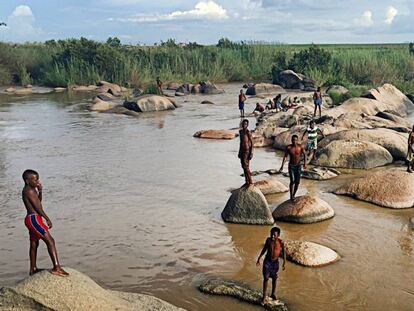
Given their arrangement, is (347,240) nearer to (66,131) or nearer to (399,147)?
(399,147)

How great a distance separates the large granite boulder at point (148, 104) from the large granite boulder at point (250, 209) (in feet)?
57.8

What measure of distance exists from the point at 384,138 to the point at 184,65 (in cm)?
3155

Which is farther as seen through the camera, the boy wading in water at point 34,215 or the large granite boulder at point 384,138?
the large granite boulder at point 384,138

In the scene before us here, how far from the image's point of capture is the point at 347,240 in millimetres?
9219

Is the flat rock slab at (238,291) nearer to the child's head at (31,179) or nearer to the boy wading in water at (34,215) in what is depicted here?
the boy wading in water at (34,215)

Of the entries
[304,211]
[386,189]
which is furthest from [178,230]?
[386,189]

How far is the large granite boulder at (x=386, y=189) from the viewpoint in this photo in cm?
1096

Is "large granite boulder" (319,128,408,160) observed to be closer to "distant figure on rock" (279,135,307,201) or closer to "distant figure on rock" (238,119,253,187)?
"distant figure on rock" (279,135,307,201)

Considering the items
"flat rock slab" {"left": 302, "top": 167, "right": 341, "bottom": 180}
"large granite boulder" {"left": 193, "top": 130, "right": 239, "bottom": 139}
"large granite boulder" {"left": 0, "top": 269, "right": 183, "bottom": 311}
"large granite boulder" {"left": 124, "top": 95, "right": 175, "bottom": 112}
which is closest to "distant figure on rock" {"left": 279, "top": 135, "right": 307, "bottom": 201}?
"flat rock slab" {"left": 302, "top": 167, "right": 341, "bottom": 180}

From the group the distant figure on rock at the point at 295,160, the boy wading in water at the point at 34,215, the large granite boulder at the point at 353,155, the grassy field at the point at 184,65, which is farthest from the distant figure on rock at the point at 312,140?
the grassy field at the point at 184,65

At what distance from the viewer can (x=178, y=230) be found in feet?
32.1

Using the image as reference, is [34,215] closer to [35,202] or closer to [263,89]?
[35,202]

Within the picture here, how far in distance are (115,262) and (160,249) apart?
857 millimetres

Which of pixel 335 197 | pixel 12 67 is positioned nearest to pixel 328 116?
pixel 335 197
